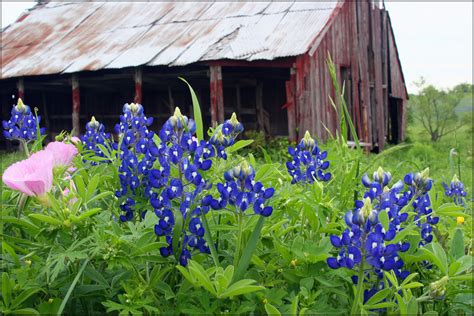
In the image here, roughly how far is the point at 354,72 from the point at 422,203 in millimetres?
14629

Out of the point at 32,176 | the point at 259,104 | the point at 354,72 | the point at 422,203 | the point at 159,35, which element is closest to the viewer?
the point at 32,176

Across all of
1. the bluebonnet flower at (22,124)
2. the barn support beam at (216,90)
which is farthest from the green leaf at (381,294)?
the barn support beam at (216,90)

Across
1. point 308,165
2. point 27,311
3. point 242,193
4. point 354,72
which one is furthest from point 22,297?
point 354,72

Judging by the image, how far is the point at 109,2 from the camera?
19422 millimetres

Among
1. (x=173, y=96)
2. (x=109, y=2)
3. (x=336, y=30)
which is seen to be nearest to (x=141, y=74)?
(x=173, y=96)

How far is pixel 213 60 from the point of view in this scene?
12.8 meters

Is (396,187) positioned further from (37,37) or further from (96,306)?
(37,37)

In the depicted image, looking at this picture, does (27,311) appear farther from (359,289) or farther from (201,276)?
(359,289)

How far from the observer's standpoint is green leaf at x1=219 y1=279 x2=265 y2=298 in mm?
1313

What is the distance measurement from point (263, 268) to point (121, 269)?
39 centimetres

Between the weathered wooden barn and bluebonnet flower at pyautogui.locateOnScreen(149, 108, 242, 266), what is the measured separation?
10389mm

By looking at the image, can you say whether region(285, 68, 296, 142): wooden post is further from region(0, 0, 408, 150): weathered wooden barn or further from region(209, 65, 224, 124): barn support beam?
region(209, 65, 224, 124): barn support beam

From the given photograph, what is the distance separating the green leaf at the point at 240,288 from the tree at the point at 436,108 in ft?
90.7

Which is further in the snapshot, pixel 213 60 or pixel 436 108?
pixel 436 108
